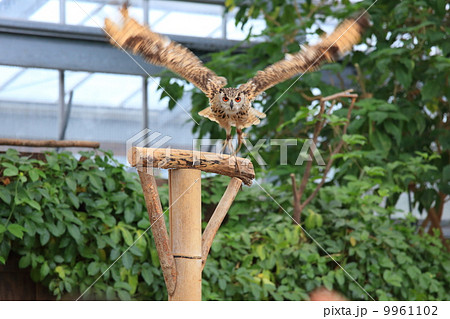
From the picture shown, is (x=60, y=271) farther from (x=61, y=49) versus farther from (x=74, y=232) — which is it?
(x=61, y=49)

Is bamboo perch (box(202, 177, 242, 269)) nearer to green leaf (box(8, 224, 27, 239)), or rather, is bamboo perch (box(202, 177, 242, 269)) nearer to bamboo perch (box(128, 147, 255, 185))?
bamboo perch (box(128, 147, 255, 185))

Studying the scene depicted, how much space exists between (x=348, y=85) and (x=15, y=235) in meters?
1.89

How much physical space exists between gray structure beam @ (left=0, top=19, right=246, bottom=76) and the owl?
134 centimetres

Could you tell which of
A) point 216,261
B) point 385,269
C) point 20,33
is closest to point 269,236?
point 216,261

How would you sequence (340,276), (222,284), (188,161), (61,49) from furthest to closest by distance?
(61,49), (340,276), (222,284), (188,161)

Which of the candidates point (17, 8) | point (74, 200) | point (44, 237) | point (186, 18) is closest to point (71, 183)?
point (74, 200)

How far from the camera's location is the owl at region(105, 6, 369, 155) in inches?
44.3

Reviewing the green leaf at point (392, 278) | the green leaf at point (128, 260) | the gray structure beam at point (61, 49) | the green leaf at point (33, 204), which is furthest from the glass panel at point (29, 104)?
the green leaf at point (392, 278)

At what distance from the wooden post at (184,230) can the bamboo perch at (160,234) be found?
11mm

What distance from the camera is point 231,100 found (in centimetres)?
112

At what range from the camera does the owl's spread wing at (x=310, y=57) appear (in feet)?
3.90

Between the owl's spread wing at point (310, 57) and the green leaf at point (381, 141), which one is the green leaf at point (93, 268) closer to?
the owl's spread wing at point (310, 57)

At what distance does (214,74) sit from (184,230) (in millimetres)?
329

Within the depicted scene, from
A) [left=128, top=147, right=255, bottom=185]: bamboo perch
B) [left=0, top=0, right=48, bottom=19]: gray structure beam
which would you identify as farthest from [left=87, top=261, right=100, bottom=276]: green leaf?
[left=0, top=0, right=48, bottom=19]: gray structure beam
